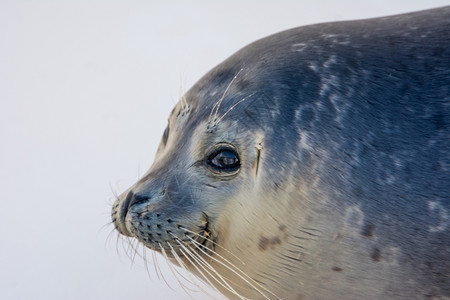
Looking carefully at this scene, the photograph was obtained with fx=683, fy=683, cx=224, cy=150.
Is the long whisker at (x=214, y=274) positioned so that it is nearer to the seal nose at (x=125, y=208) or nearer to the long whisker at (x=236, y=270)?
the long whisker at (x=236, y=270)

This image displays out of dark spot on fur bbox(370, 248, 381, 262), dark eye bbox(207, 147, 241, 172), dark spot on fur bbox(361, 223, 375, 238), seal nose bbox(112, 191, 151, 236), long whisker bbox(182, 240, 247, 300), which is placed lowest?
long whisker bbox(182, 240, 247, 300)

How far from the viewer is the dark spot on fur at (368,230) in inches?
72.5

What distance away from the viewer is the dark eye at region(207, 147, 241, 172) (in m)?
1.94

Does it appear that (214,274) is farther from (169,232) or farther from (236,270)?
(169,232)

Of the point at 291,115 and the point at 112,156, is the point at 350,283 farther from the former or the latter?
the point at 112,156

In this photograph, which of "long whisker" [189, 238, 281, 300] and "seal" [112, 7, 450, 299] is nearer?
"seal" [112, 7, 450, 299]

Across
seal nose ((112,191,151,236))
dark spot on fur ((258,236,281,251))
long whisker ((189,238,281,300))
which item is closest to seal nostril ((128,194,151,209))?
seal nose ((112,191,151,236))

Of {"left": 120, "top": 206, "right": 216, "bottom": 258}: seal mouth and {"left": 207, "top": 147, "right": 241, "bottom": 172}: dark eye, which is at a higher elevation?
{"left": 207, "top": 147, "right": 241, "bottom": 172}: dark eye

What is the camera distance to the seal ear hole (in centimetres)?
194

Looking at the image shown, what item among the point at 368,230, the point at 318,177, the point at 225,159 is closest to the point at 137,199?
the point at 225,159

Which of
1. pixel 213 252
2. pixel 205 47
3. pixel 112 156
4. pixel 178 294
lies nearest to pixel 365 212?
pixel 213 252

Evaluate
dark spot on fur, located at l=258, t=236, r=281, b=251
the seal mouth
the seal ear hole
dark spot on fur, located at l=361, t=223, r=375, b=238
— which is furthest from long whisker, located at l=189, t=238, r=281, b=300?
dark spot on fur, located at l=361, t=223, r=375, b=238

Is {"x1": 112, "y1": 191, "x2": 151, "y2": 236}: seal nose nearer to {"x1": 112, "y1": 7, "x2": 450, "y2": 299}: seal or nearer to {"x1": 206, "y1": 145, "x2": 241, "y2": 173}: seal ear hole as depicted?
{"x1": 112, "y1": 7, "x2": 450, "y2": 299}: seal

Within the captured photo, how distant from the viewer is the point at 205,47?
4387 millimetres
